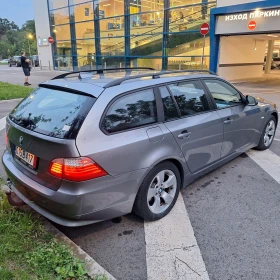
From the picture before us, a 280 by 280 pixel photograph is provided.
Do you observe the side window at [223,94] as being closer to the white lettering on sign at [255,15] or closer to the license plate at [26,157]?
the license plate at [26,157]

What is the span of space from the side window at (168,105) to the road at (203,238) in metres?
1.15

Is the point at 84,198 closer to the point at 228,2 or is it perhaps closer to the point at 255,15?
the point at 255,15

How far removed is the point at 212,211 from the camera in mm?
3379

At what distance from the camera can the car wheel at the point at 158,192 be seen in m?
2.94

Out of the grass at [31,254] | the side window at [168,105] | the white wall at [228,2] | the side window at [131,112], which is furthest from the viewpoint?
the white wall at [228,2]

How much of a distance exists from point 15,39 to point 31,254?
12192cm

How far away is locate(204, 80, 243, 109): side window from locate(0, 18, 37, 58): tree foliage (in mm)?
70404

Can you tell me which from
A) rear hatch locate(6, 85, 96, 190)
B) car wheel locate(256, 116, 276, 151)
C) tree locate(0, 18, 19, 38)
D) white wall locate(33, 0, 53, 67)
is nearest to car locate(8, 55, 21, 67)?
white wall locate(33, 0, 53, 67)

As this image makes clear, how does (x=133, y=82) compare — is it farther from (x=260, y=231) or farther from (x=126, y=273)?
(x=260, y=231)

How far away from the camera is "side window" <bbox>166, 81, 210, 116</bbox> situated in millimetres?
3375

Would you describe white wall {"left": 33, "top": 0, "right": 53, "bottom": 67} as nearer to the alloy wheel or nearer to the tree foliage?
the alloy wheel

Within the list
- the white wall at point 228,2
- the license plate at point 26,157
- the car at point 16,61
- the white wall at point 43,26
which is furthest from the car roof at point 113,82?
the car at point 16,61

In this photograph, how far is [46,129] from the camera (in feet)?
8.73

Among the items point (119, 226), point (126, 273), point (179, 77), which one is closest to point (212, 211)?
point (119, 226)
